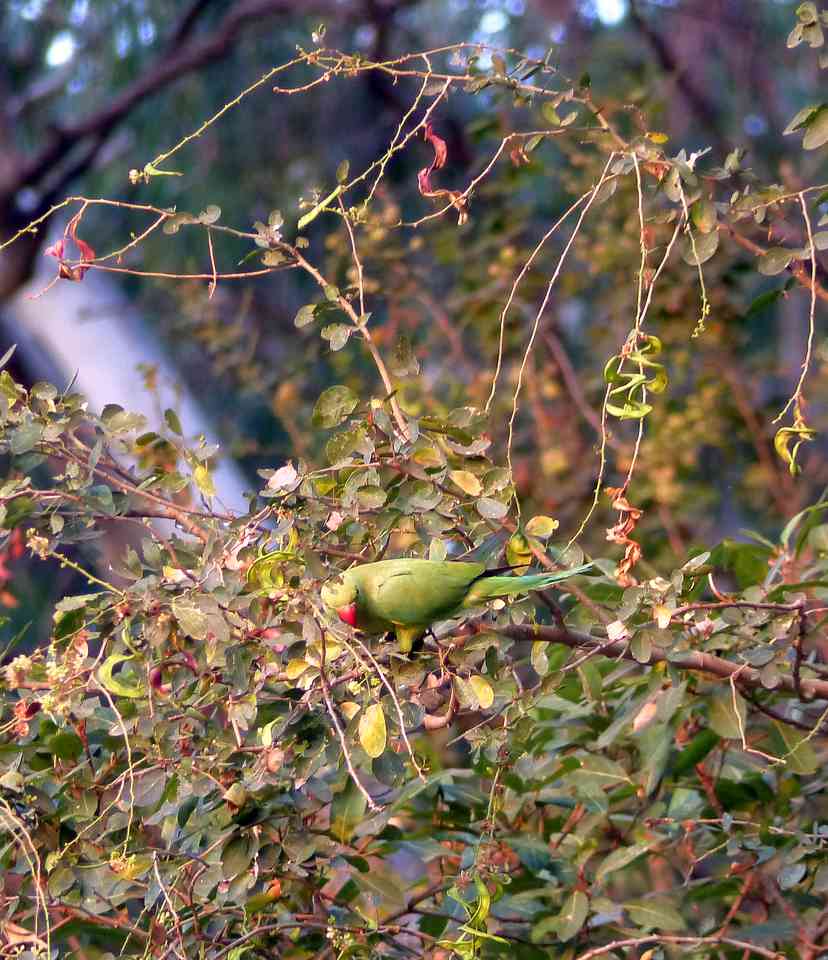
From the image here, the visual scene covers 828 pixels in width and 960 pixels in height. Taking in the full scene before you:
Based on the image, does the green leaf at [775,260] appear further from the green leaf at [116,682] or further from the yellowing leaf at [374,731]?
the green leaf at [116,682]

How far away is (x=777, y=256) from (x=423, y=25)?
402 centimetres

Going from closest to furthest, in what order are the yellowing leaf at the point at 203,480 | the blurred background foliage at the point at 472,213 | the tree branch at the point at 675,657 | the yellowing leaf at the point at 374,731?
the yellowing leaf at the point at 374,731
the tree branch at the point at 675,657
the yellowing leaf at the point at 203,480
the blurred background foliage at the point at 472,213

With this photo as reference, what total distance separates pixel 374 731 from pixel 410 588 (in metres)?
0.14

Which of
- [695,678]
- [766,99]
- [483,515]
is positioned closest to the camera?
[483,515]

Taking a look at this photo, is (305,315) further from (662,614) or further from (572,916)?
(572,916)

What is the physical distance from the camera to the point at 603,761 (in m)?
1.45

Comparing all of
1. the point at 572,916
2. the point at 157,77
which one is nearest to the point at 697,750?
the point at 572,916

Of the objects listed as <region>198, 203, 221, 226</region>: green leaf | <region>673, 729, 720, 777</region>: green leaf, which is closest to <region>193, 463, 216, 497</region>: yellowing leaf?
<region>198, 203, 221, 226</region>: green leaf

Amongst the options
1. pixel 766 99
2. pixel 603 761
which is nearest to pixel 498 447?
pixel 766 99

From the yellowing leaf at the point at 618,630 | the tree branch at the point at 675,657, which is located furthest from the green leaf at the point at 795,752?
the yellowing leaf at the point at 618,630

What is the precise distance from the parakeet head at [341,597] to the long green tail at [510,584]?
109 millimetres

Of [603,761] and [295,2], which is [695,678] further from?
[295,2]

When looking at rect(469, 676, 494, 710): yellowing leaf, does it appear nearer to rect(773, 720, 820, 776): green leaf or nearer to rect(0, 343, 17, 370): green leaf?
rect(773, 720, 820, 776): green leaf

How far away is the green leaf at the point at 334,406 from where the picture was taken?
45.9 inches
